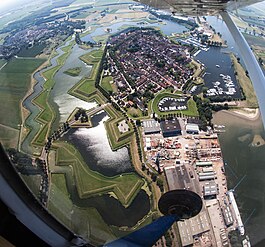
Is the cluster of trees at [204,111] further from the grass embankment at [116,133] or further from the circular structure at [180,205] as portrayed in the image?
the circular structure at [180,205]

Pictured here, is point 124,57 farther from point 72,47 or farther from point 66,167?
point 66,167

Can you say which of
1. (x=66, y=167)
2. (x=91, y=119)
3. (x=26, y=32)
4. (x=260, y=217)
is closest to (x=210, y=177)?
(x=260, y=217)

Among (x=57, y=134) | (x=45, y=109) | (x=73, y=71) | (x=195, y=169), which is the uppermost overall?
(x=73, y=71)

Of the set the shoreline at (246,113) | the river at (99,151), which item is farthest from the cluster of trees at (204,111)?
the river at (99,151)

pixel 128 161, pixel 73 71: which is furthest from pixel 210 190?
pixel 73 71

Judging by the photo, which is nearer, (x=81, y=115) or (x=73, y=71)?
(x=81, y=115)

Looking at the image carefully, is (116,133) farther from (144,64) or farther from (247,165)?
(144,64)

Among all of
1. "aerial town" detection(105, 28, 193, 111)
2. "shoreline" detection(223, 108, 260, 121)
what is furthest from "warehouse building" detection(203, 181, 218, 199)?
"aerial town" detection(105, 28, 193, 111)
